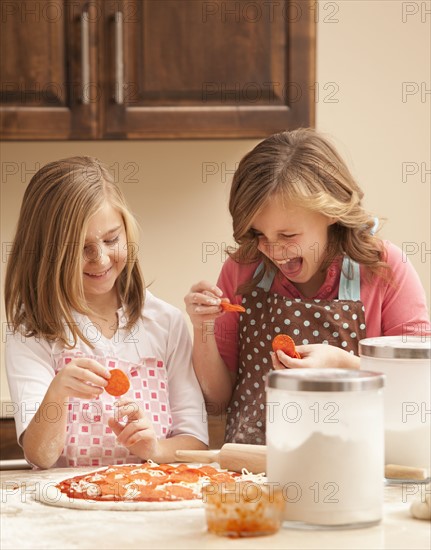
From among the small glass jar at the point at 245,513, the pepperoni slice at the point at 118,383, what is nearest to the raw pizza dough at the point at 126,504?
the small glass jar at the point at 245,513

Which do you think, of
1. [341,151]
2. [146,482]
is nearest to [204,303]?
[146,482]

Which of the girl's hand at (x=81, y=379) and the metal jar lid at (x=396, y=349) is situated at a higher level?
the metal jar lid at (x=396, y=349)

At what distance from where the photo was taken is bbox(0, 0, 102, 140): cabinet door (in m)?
2.53

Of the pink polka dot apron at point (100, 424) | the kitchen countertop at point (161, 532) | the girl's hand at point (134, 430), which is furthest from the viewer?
the pink polka dot apron at point (100, 424)

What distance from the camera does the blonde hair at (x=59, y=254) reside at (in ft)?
6.16

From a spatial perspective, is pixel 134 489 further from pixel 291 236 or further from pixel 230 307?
pixel 291 236

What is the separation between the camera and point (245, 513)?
112 cm

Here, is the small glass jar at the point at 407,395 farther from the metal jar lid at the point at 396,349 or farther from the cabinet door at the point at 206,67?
the cabinet door at the point at 206,67

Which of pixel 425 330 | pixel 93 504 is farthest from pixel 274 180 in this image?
pixel 93 504

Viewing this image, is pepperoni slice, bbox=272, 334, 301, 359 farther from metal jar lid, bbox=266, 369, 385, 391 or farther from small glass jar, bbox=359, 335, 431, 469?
metal jar lid, bbox=266, 369, 385, 391

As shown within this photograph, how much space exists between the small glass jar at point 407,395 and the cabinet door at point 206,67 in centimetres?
134

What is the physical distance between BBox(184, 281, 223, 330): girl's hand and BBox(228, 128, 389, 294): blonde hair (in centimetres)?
14

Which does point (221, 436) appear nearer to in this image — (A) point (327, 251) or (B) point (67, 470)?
(A) point (327, 251)

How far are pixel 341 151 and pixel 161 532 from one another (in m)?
2.05
